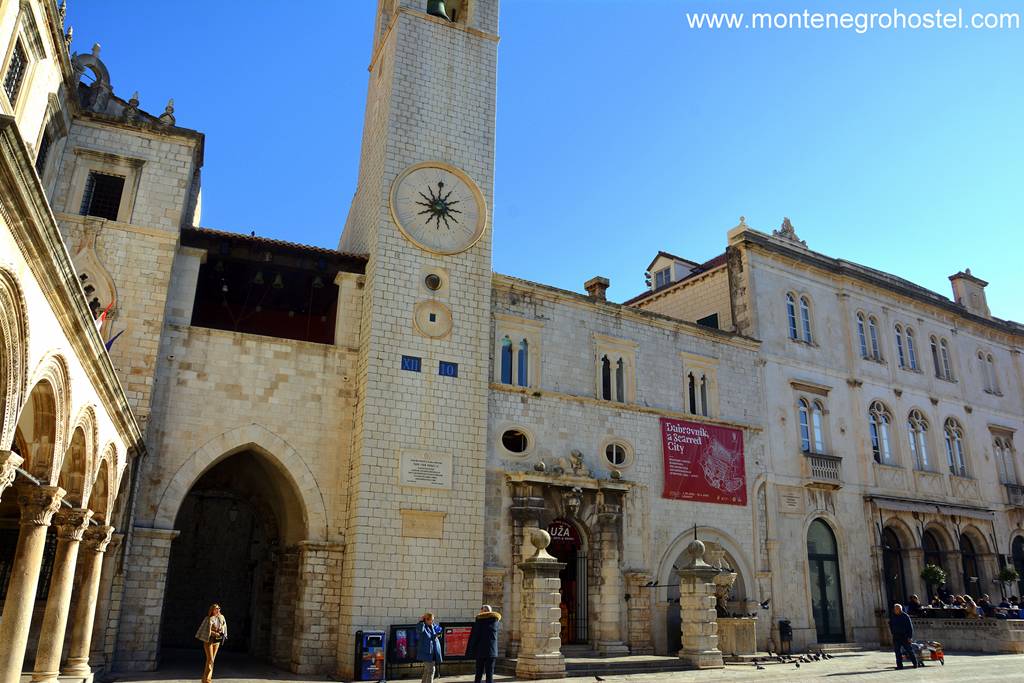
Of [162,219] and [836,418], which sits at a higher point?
[162,219]

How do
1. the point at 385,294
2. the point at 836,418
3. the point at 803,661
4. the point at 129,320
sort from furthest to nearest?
the point at 836,418
the point at 803,661
the point at 385,294
the point at 129,320

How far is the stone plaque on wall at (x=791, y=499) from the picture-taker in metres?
24.0

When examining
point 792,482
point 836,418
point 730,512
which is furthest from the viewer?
point 836,418

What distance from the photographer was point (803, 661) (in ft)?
66.2

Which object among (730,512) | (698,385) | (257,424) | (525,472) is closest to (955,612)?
(730,512)

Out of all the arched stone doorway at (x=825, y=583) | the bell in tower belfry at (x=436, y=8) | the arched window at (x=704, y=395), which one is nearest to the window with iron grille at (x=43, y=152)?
the bell in tower belfry at (x=436, y=8)

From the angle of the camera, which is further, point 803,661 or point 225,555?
point 225,555

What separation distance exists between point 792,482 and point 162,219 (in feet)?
62.1

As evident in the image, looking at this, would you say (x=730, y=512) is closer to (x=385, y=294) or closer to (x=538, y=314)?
(x=538, y=314)

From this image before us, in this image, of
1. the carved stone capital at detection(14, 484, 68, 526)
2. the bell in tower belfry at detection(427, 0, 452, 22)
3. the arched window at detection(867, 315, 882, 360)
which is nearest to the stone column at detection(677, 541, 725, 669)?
the arched window at detection(867, 315, 882, 360)

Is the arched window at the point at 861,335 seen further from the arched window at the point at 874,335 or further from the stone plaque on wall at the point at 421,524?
the stone plaque on wall at the point at 421,524

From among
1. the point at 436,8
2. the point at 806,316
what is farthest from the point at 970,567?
the point at 436,8

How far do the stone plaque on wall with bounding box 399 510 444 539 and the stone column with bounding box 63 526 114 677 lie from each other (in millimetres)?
6060

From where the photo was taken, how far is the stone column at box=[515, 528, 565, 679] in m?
15.6
